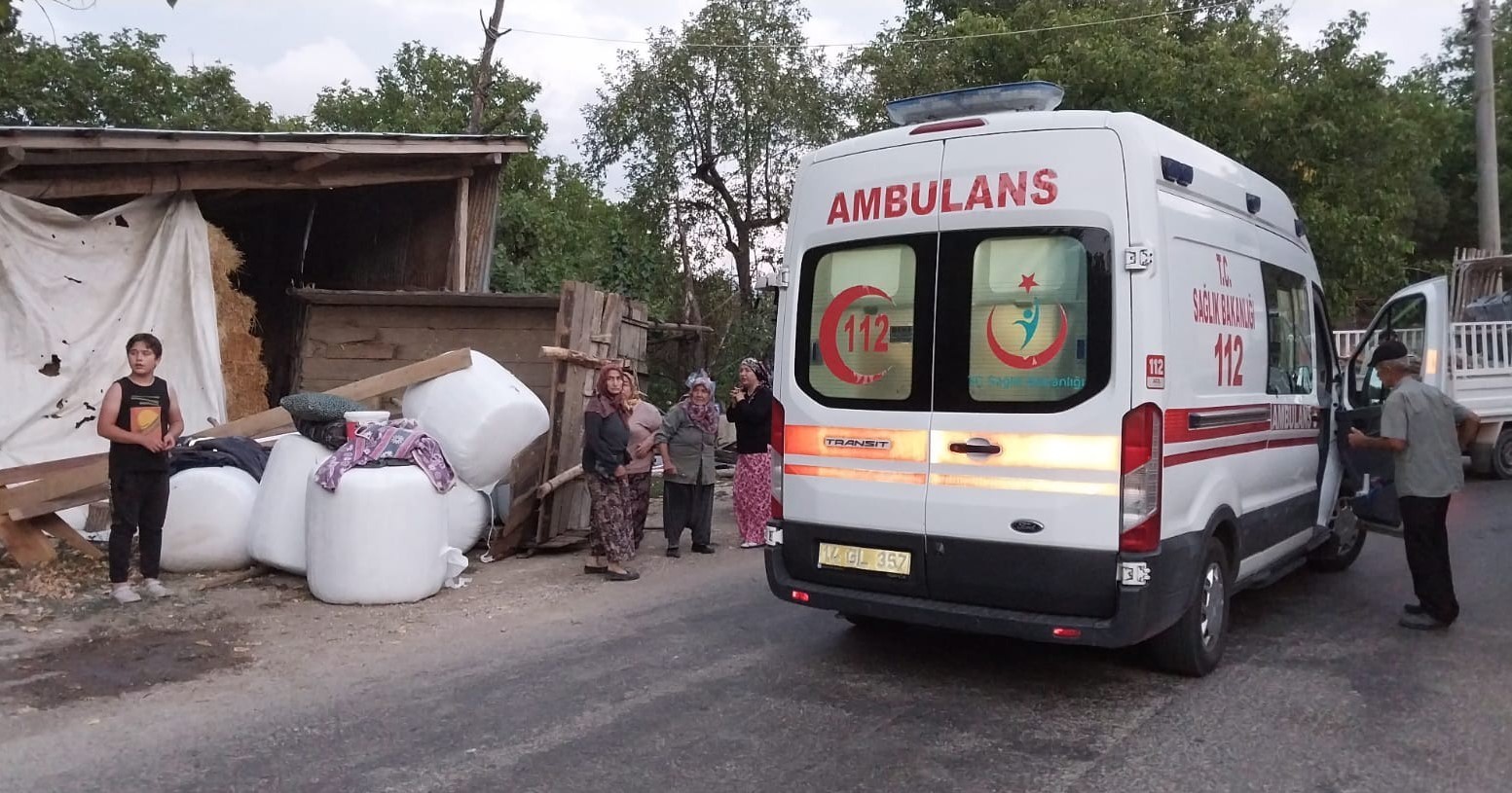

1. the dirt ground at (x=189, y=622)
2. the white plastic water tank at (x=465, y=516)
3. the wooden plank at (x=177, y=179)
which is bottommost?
the dirt ground at (x=189, y=622)

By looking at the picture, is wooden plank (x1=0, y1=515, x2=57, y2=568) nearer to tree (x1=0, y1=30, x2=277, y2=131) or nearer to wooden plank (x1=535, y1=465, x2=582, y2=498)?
wooden plank (x1=535, y1=465, x2=582, y2=498)

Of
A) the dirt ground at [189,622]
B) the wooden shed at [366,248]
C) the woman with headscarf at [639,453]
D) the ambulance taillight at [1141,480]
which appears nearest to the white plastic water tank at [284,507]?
the dirt ground at [189,622]

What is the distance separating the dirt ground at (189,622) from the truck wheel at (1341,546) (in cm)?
467

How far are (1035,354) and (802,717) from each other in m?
1.84

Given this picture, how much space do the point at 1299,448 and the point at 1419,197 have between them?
2694 centimetres

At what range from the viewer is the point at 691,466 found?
28.4 ft

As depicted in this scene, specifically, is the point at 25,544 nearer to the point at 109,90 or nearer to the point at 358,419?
the point at 358,419

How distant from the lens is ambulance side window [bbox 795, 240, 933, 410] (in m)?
4.90

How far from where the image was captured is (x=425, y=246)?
12312mm

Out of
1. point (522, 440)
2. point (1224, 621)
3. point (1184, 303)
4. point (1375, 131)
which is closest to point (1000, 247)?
point (1184, 303)

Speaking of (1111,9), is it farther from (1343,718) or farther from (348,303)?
(1343,718)

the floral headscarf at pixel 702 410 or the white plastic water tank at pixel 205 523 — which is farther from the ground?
the floral headscarf at pixel 702 410

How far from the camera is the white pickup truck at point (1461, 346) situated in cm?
750

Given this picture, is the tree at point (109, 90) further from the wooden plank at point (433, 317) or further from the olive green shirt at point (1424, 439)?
the olive green shirt at point (1424, 439)
